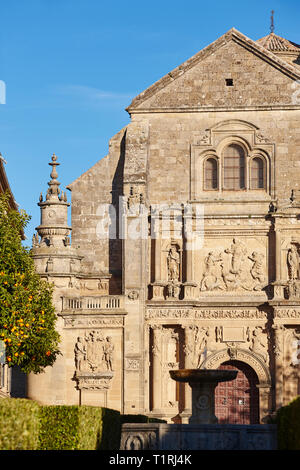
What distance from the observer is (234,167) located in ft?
169

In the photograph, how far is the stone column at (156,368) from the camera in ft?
161

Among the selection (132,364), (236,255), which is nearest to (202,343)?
(132,364)

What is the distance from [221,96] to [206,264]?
264 inches

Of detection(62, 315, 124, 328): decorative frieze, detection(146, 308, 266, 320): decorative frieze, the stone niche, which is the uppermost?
detection(146, 308, 266, 320): decorative frieze

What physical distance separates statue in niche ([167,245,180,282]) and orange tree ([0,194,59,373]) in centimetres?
681

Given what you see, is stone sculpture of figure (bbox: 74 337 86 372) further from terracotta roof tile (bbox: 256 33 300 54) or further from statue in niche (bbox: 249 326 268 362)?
terracotta roof tile (bbox: 256 33 300 54)

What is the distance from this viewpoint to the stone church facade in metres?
49.2

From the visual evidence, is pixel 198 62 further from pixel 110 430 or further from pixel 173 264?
pixel 110 430

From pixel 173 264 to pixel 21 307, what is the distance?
9464 mm

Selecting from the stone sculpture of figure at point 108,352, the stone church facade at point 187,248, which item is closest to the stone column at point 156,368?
the stone church facade at point 187,248

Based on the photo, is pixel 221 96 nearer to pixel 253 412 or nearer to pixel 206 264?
pixel 206 264

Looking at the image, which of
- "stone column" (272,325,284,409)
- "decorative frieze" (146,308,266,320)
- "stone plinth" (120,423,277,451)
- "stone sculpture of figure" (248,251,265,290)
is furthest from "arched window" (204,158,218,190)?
"stone plinth" (120,423,277,451)

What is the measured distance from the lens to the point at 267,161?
50969 millimetres
